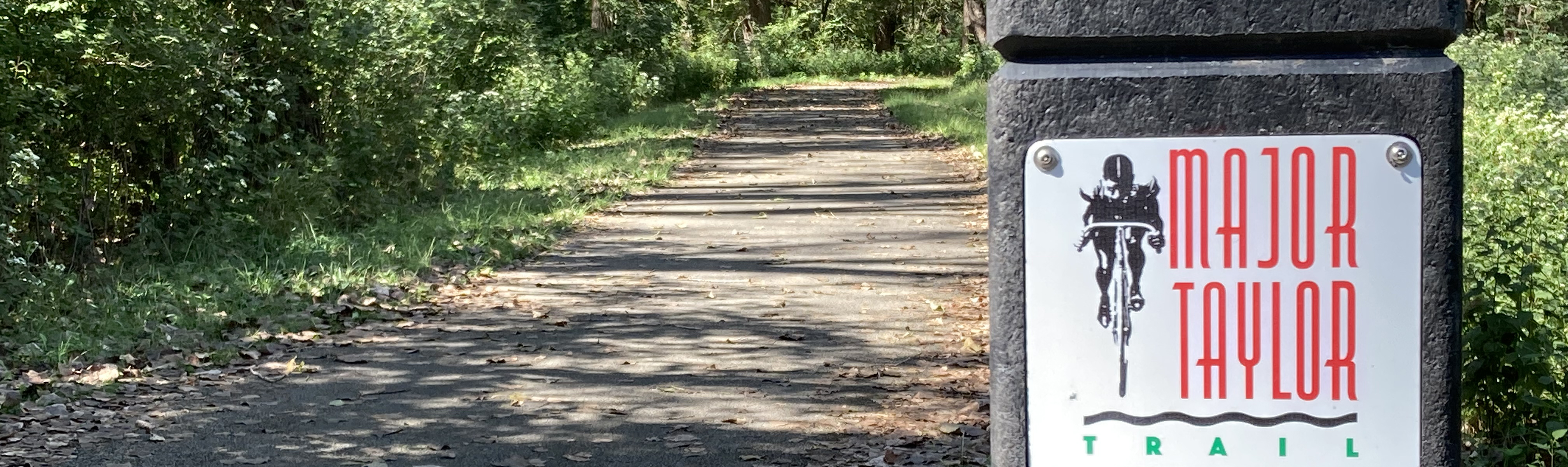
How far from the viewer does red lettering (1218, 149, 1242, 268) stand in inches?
76.7

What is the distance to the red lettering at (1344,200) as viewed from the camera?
1951mm

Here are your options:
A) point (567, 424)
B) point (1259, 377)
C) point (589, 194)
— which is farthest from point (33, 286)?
point (1259, 377)

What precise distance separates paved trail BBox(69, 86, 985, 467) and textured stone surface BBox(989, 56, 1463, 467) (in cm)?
319

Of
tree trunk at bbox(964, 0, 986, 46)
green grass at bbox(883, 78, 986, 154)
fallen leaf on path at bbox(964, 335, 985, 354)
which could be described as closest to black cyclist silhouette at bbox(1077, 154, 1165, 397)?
fallen leaf on path at bbox(964, 335, 985, 354)

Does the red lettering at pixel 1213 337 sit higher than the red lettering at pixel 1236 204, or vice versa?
the red lettering at pixel 1236 204

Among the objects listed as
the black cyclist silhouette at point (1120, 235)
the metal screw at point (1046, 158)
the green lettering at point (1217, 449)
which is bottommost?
the green lettering at point (1217, 449)

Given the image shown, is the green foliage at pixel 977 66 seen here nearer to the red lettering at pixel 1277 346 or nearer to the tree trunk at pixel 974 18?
the tree trunk at pixel 974 18

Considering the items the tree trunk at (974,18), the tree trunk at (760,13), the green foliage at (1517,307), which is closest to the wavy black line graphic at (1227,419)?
the green foliage at (1517,307)

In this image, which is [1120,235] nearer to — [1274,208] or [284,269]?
[1274,208]

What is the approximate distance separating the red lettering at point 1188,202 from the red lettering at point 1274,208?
0.26 ft

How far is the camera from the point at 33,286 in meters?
8.32

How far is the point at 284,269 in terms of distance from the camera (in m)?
9.42

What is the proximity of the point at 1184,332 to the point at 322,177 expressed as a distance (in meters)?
11.4

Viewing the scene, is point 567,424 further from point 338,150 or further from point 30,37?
point 338,150
